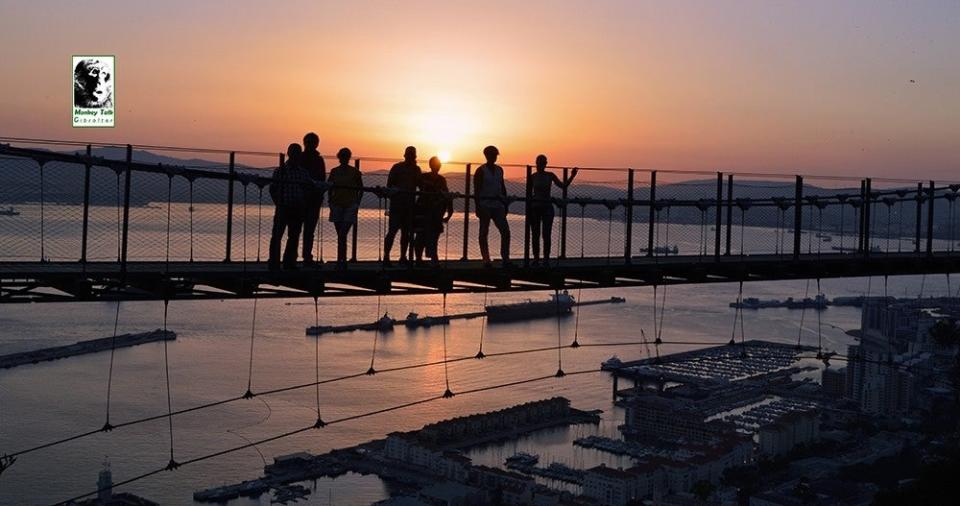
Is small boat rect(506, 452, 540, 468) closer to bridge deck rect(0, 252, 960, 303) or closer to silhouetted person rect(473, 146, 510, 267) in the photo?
bridge deck rect(0, 252, 960, 303)

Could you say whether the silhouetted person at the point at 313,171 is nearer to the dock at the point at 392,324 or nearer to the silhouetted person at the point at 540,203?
the silhouetted person at the point at 540,203

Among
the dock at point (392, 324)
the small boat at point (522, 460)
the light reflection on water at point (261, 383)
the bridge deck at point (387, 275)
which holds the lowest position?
the small boat at point (522, 460)

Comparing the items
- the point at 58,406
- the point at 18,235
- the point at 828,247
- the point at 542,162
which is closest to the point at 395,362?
the point at 58,406

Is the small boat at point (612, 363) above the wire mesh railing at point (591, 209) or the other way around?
the other way around

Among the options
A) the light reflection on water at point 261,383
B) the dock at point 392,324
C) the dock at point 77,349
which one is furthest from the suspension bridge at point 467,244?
the dock at point 392,324

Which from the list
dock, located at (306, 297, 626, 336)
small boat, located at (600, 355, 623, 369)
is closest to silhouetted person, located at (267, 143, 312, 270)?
small boat, located at (600, 355, 623, 369)

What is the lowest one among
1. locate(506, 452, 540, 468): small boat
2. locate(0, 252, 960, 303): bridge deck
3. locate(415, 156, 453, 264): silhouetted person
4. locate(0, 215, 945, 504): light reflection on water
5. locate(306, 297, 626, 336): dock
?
locate(506, 452, 540, 468): small boat

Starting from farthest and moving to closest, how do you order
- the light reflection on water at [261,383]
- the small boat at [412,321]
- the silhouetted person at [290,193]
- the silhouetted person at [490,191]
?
1. the small boat at [412,321]
2. the light reflection on water at [261,383]
3. the silhouetted person at [490,191]
4. the silhouetted person at [290,193]

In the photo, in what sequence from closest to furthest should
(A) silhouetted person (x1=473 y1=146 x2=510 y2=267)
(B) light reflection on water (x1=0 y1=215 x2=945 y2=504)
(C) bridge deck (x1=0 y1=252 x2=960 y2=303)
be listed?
(C) bridge deck (x1=0 y1=252 x2=960 y2=303)
(A) silhouetted person (x1=473 y1=146 x2=510 y2=267)
(B) light reflection on water (x1=0 y1=215 x2=945 y2=504)
